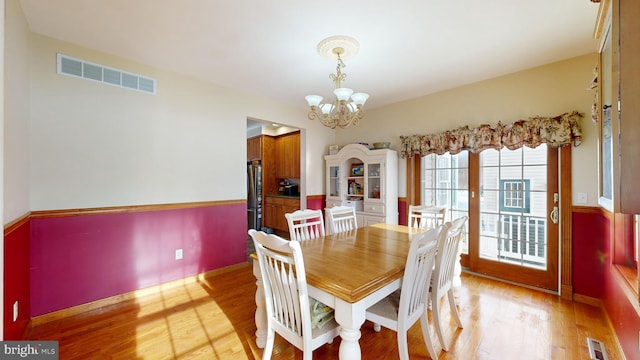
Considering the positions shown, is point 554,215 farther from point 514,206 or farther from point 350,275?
point 350,275

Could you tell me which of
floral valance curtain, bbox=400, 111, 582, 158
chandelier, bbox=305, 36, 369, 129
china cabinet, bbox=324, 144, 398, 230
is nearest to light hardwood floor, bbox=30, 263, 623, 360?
china cabinet, bbox=324, 144, 398, 230

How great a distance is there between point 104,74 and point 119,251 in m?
1.73

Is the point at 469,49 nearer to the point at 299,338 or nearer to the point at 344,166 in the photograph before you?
the point at 344,166

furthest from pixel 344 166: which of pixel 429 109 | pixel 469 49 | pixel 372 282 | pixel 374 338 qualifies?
pixel 372 282

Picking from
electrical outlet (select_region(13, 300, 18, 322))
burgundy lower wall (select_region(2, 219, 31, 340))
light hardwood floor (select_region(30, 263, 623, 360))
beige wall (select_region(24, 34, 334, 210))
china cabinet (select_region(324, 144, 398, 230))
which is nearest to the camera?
burgundy lower wall (select_region(2, 219, 31, 340))

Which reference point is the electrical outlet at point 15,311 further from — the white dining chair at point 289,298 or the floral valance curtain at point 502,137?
the floral valance curtain at point 502,137

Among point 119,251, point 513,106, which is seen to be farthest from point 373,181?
point 119,251

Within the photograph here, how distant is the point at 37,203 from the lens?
7.06ft

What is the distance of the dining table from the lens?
1.25 metres

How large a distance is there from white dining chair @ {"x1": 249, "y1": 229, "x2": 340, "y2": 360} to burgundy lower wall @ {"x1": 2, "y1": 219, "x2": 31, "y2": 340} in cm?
151

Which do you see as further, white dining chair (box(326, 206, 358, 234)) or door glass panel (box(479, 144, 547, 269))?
door glass panel (box(479, 144, 547, 269))

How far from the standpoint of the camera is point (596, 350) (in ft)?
5.98

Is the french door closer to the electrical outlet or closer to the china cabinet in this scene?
the china cabinet

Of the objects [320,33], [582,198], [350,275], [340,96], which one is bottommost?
[350,275]
